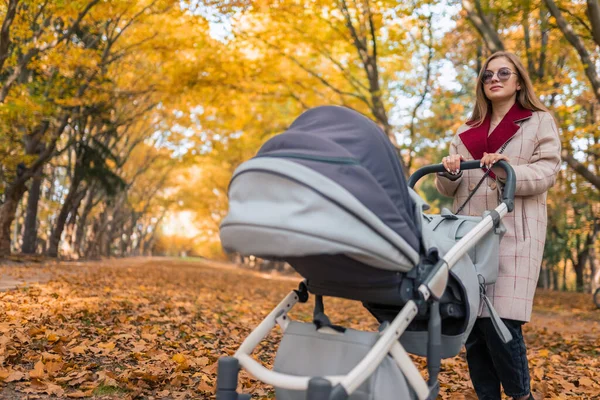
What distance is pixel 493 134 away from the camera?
3037 millimetres

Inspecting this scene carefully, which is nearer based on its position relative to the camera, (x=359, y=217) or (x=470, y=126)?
(x=359, y=217)

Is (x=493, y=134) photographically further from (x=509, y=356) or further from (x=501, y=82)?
(x=509, y=356)

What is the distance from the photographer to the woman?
2754mm

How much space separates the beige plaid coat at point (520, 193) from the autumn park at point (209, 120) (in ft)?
2.81

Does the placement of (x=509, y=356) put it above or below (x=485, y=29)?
below

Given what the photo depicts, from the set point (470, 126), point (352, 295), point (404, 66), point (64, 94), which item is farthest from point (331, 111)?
point (404, 66)

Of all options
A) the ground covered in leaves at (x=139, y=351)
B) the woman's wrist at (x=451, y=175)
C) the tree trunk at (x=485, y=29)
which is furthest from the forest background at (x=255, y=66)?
the woman's wrist at (x=451, y=175)

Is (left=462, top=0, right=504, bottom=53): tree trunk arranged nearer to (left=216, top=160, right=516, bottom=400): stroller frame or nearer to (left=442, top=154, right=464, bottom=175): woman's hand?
(left=442, top=154, right=464, bottom=175): woman's hand

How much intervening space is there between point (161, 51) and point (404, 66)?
7.60 meters

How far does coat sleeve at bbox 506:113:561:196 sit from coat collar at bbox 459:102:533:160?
0.40 ft

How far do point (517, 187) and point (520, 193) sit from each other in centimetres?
5

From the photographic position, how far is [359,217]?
1.89m

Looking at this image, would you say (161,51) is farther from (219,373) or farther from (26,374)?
(219,373)

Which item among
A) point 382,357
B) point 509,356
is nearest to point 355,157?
point 382,357
